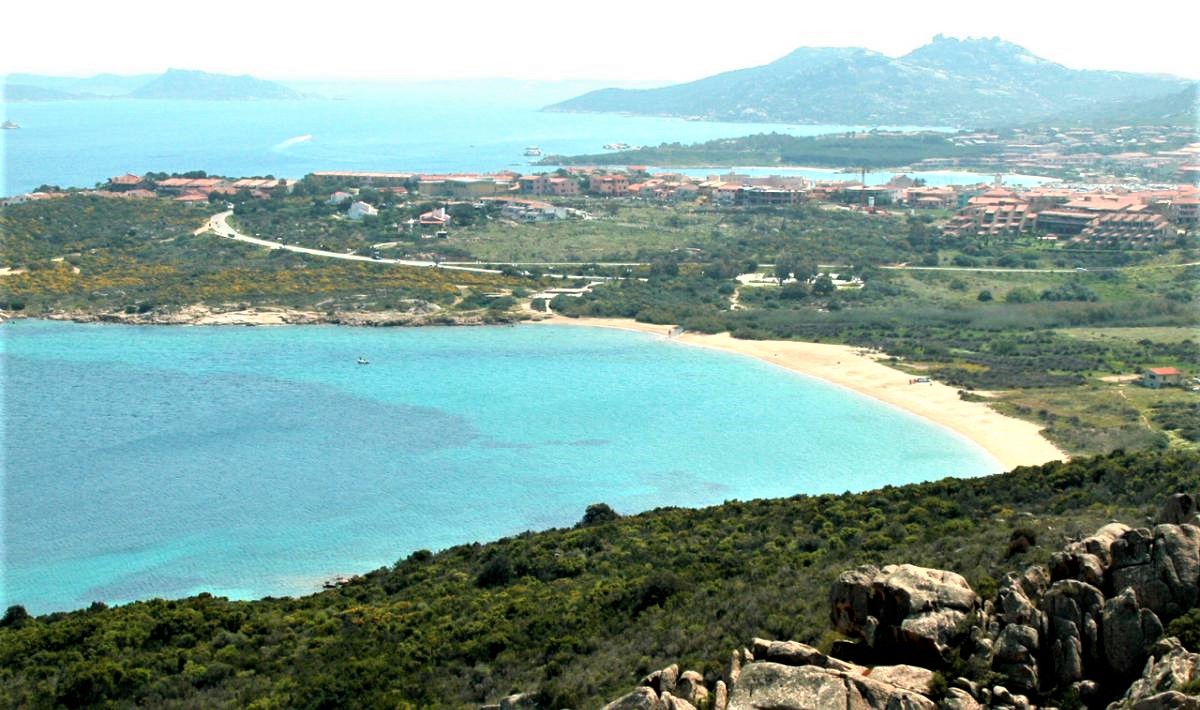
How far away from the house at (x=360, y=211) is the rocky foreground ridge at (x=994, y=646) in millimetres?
53619

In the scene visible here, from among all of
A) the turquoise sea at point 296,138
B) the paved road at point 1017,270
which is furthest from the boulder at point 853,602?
the turquoise sea at point 296,138

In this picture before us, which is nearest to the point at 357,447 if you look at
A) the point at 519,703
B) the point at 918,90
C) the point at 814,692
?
the point at 519,703

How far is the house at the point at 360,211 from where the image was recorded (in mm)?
64000

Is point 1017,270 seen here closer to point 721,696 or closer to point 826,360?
point 826,360

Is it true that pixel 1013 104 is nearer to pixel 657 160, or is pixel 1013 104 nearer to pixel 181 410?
pixel 657 160

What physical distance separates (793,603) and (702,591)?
6.56 ft

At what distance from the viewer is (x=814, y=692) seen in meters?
10.2

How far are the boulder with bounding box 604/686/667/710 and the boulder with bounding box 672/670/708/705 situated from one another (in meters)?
0.35

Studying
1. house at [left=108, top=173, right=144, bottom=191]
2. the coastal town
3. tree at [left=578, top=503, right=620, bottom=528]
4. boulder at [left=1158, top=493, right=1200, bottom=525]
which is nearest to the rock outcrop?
boulder at [left=1158, top=493, right=1200, bottom=525]

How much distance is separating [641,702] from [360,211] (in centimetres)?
5564

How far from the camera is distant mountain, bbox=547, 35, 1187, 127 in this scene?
504 ft

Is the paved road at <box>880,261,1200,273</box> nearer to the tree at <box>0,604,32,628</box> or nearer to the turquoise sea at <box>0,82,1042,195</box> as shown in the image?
the turquoise sea at <box>0,82,1042,195</box>

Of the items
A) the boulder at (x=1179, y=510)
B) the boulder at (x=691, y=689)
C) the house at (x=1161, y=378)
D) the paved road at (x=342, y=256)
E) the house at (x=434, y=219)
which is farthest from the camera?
the house at (x=434, y=219)

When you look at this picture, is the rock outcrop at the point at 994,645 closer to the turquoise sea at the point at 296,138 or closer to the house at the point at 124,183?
the house at the point at 124,183
